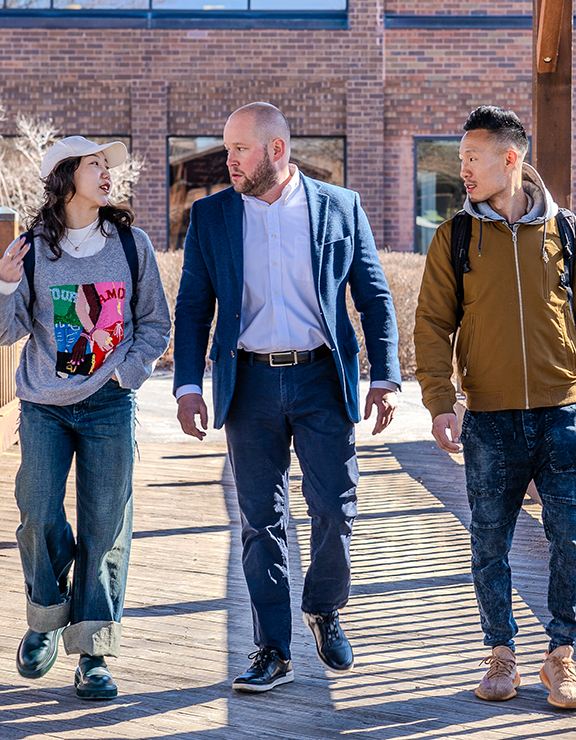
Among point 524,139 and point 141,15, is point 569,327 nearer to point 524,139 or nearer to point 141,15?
point 524,139

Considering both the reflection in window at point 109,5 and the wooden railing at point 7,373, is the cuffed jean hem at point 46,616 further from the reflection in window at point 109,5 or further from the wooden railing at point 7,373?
the reflection in window at point 109,5

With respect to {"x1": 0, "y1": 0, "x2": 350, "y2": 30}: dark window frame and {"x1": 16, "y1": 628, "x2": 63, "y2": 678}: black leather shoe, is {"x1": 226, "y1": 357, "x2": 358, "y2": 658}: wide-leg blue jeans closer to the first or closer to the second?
{"x1": 16, "y1": 628, "x2": 63, "y2": 678}: black leather shoe

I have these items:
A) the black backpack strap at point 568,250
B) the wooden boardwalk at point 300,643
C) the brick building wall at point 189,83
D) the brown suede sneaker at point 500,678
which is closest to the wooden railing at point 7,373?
the wooden boardwalk at point 300,643

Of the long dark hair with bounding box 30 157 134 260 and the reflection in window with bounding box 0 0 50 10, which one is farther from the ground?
the reflection in window with bounding box 0 0 50 10

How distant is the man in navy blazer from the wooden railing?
453cm

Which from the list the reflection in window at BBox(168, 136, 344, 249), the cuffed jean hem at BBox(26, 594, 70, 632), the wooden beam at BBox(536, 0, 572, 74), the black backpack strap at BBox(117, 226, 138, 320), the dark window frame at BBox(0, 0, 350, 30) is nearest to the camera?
the cuffed jean hem at BBox(26, 594, 70, 632)

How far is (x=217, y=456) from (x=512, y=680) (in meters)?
4.89

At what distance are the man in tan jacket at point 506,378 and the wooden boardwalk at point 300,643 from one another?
0.92 feet

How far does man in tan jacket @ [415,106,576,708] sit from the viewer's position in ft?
11.3

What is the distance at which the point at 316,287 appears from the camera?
11.8ft

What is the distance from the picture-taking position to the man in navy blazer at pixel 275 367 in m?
3.59

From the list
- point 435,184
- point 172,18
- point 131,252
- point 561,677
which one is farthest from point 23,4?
point 561,677

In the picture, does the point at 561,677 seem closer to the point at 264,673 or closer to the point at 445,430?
the point at 445,430

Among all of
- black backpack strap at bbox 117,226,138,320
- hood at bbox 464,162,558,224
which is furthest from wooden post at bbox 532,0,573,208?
black backpack strap at bbox 117,226,138,320
